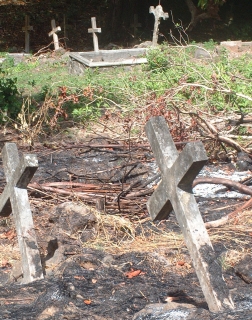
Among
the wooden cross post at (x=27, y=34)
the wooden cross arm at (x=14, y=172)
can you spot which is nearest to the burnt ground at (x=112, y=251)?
the wooden cross arm at (x=14, y=172)

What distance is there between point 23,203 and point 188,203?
136 cm

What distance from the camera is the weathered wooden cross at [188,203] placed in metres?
3.33

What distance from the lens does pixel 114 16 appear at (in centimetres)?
2253

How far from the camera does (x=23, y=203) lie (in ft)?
14.4

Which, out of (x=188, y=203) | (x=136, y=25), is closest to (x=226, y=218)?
(x=188, y=203)

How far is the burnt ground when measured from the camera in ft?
11.7

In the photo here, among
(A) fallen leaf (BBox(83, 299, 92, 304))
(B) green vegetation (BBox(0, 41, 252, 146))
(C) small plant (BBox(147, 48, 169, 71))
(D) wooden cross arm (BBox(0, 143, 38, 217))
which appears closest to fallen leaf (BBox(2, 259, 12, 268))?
(D) wooden cross arm (BBox(0, 143, 38, 217))

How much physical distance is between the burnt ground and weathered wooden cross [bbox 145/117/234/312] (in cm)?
20

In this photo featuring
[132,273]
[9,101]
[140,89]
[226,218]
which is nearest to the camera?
[132,273]

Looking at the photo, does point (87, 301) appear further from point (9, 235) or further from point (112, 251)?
point (9, 235)

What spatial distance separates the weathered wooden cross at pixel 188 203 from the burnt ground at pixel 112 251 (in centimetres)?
20

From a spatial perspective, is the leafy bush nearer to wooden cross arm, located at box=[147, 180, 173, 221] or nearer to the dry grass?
the dry grass

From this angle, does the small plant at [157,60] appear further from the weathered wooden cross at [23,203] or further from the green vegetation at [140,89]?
the weathered wooden cross at [23,203]

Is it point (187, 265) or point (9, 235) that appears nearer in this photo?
point (187, 265)
